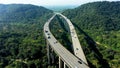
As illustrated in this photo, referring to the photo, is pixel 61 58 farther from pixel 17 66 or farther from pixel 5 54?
pixel 5 54

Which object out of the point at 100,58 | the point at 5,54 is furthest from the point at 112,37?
the point at 5,54

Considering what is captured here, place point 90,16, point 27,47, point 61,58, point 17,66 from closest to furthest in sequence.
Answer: point 61,58 < point 17,66 < point 27,47 < point 90,16

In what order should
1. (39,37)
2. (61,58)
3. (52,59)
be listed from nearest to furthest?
(61,58)
(52,59)
(39,37)

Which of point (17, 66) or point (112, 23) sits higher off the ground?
point (17, 66)

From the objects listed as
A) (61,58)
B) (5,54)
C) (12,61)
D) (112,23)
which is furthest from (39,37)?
(112,23)

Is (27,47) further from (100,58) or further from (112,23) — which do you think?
(112,23)

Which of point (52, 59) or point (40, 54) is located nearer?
point (52, 59)

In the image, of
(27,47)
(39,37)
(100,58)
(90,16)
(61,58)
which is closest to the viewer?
(61,58)

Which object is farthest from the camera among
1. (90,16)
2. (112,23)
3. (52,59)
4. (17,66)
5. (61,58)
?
(90,16)

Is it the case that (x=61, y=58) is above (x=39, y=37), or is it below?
above
